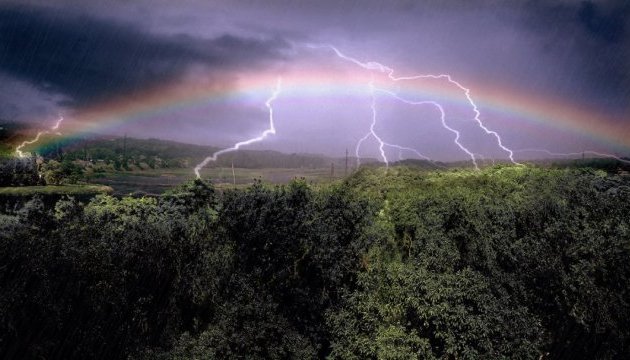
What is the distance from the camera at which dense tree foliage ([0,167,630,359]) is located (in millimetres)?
20578

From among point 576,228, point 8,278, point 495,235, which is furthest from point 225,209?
point 576,228

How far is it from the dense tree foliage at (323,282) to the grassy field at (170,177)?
92.1 meters

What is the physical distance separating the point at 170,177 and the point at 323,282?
14406 centimetres

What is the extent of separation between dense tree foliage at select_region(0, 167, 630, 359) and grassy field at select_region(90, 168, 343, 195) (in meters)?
92.1

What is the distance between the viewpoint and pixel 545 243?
85.9ft

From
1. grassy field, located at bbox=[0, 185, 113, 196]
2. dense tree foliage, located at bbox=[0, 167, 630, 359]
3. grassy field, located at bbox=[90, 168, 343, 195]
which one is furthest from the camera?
grassy field, located at bbox=[90, 168, 343, 195]

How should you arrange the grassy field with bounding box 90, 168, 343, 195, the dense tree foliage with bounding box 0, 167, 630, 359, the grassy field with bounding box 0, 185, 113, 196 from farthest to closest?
the grassy field with bounding box 90, 168, 343, 195
the grassy field with bounding box 0, 185, 113, 196
the dense tree foliage with bounding box 0, 167, 630, 359

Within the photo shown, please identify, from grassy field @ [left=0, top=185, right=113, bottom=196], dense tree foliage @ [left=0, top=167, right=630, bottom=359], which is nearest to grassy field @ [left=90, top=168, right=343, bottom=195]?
grassy field @ [left=0, top=185, right=113, bottom=196]

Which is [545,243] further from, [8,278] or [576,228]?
[8,278]

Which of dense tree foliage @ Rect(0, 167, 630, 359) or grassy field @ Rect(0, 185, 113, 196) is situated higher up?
dense tree foliage @ Rect(0, 167, 630, 359)

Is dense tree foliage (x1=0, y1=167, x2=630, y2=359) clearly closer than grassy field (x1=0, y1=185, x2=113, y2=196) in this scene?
Yes

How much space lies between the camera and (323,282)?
26.4 metres

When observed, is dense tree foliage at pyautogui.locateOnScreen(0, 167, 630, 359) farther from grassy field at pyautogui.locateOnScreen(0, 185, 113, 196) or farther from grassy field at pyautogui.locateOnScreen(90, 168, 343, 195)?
grassy field at pyautogui.locateOnScreen(90, 168, 343, 195)

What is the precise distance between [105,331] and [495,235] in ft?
68.2
